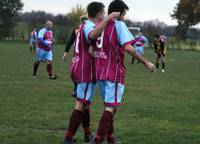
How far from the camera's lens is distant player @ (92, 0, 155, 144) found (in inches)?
295

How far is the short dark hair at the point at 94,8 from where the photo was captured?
772 cm

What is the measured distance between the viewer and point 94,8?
7.75m

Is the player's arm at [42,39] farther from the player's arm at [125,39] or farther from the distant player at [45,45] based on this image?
the player's arm at [125,39]

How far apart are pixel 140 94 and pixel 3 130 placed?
6953mm

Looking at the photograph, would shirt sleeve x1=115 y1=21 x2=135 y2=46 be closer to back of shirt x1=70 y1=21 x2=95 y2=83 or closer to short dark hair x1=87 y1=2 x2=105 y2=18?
short dark hair x1=87 y1=2 x2=105 y2=18

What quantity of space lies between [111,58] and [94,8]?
2.60 ft

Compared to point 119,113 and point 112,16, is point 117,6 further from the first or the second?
point 119,113

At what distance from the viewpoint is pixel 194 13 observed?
94.6 m

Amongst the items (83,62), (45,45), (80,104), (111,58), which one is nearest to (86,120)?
(80,104)

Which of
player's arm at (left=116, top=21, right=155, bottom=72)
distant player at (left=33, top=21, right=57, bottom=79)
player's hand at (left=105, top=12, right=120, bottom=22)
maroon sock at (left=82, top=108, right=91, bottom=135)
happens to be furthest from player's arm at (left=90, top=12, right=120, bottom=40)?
distant player at (left=33, top=21, right=57, bottom=79)

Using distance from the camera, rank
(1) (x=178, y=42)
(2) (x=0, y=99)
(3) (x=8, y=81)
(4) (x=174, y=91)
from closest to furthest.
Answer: (2) (x=0, y=99) < (4) (x=174, y=91) < (3) (x=8, y=81) < (1) (x=178, y=42)

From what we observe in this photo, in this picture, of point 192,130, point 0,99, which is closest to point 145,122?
point 192,130

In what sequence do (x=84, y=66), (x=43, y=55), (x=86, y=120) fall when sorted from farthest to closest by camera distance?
(x=43, y=55), (x=86, y=120), (x=84, y=66)

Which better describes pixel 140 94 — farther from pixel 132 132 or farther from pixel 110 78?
pixel 110 78
